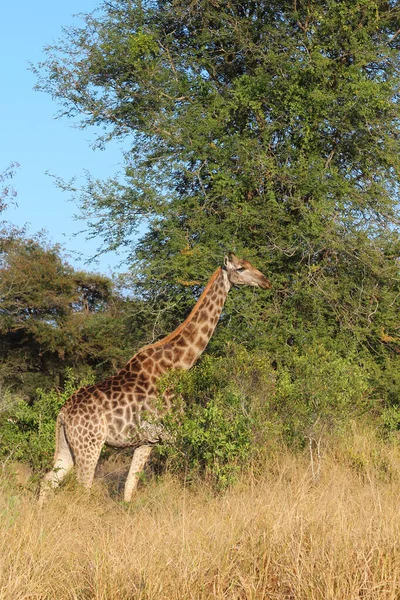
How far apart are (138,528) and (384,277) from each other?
9039 mm

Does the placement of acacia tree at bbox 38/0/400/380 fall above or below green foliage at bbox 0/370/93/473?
above

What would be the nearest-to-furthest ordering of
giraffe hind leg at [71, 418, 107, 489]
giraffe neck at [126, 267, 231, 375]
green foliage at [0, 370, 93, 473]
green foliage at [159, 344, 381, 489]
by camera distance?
green foliage at [159, 344, 381, 489]
giraffe hind leg at [71, 418, 107, 489]
giraffe neck at [126, 267, 231, 375]
green foliage at [0, 370, 93, 473]

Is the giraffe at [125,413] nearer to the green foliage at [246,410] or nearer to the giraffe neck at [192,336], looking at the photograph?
the giraffe neck at [192,336]

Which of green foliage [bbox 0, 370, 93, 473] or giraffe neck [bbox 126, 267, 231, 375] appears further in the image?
green foliage [bbox 0, 370, 93, 473]

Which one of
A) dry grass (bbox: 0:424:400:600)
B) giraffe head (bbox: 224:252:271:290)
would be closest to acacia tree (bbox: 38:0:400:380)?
giraffe head (bbox: 224:252:271:290)

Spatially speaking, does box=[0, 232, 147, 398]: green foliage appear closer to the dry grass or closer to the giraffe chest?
the giraffe chest

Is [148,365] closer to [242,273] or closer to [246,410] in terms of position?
[246,410]

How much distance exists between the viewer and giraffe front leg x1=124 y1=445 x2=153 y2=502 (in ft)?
32.6

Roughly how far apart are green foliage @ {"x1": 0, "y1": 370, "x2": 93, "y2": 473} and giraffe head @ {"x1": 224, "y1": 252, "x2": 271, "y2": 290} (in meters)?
3.10

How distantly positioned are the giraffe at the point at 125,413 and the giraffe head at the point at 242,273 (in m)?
0.67

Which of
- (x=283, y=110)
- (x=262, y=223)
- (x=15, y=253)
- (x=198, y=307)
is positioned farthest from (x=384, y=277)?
(x=15, y=253)

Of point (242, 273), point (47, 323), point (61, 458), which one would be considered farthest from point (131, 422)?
point (47, 323)

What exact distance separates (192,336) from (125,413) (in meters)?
1.38

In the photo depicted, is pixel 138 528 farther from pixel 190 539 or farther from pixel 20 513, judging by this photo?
pixel 20 513
